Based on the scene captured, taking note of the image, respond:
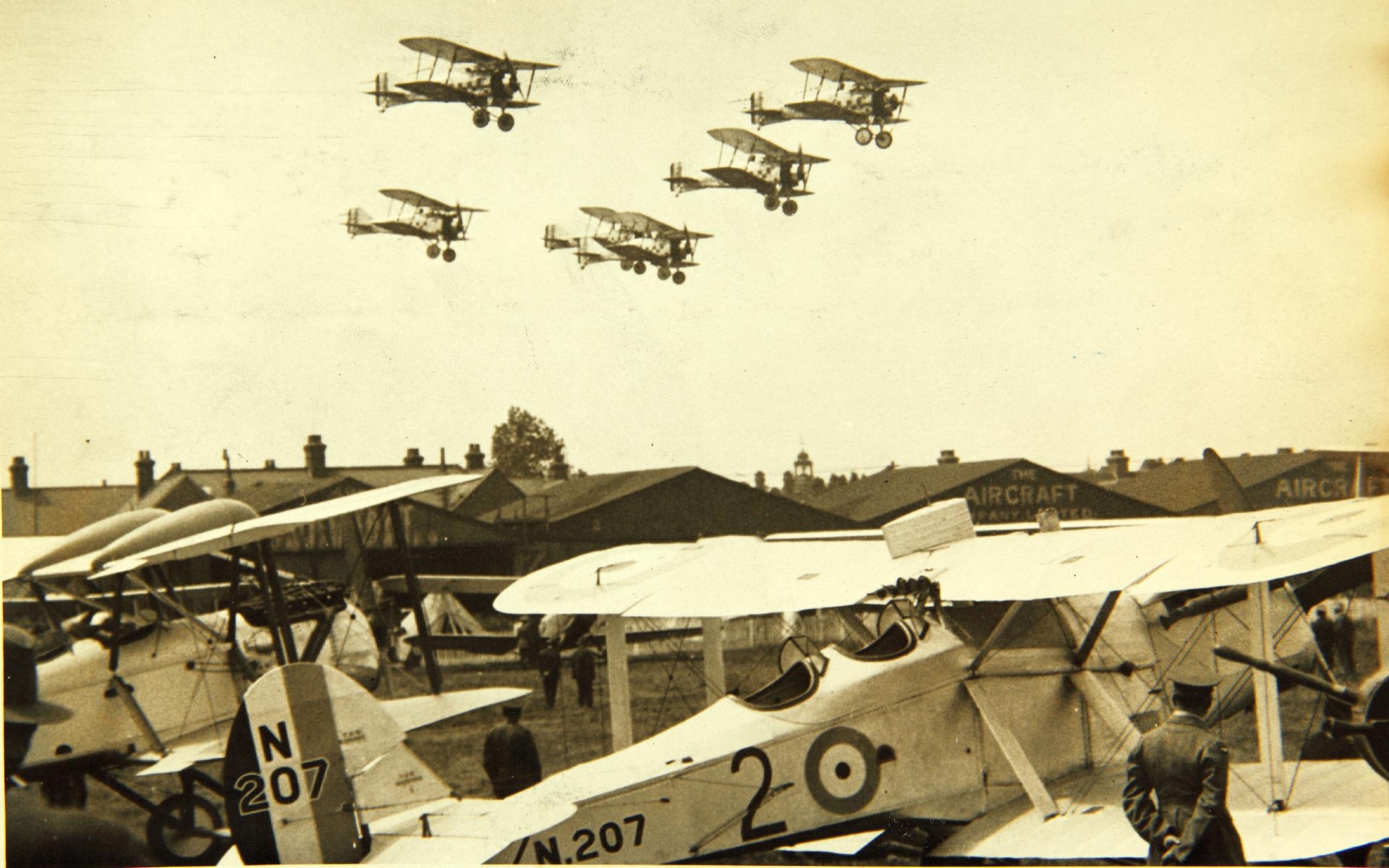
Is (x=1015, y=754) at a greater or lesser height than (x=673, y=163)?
lesser

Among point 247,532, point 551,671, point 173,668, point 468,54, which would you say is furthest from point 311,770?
point 551,671

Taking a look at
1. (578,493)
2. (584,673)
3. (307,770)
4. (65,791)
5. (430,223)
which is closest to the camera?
(307,770)

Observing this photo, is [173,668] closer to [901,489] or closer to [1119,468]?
[901,489]

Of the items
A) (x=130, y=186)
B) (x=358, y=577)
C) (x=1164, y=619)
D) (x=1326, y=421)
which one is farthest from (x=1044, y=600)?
(x=358, y=577)

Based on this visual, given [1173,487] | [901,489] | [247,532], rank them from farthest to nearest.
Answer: [901,489] < [1173,487] < [247,532]

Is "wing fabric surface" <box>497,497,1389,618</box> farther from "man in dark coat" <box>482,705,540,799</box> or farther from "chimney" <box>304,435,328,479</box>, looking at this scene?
"chimney" <box>304,435,328,479</box>

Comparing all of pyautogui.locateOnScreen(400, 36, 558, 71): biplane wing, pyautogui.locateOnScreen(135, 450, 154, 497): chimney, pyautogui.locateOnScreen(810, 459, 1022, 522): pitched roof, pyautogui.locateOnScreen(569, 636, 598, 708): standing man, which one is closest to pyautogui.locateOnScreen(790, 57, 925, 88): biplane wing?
pyautogui.locateOnScreen(400, 36, 558, 71): biplane wing

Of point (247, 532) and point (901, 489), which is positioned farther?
point (901, 489)
